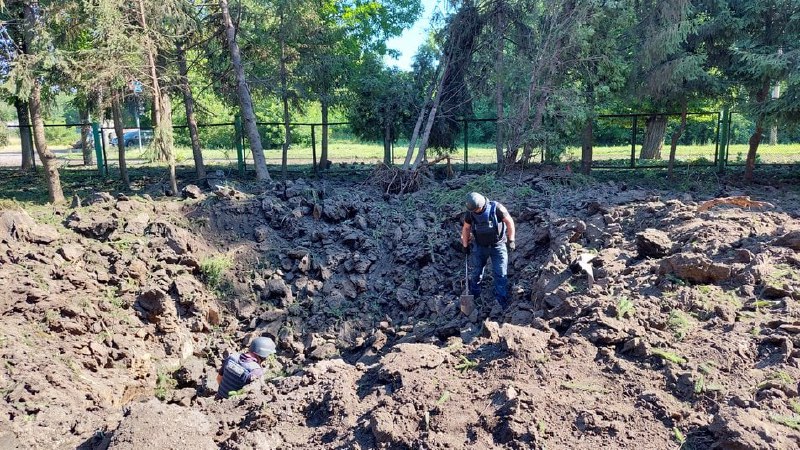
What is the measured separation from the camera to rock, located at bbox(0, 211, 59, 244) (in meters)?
8.21

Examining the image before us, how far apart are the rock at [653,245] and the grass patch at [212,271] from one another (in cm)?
606

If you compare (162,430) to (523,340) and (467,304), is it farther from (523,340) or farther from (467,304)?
(467,304)

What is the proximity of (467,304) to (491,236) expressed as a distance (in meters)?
0.98

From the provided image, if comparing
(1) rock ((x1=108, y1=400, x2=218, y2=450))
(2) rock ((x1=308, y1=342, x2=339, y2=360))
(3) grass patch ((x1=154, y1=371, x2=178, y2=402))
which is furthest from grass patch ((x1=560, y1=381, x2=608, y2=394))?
(3) grass patch ((x1=154, y1=371, x2=178, y2=402))

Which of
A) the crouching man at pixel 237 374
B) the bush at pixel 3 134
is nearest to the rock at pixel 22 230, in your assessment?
the crouching man at pixel 237 374

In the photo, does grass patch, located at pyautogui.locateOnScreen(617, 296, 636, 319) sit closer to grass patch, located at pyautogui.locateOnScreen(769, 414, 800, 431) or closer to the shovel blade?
grass patch, located at pyautogui.locateOnScreen(769, 414, 800, 431)

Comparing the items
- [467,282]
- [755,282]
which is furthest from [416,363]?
[755,282]

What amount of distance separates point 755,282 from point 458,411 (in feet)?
12.1

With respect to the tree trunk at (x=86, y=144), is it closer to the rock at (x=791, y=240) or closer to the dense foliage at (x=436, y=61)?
the dense foliage at (x=436, y=61)

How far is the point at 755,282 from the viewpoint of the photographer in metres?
6.27

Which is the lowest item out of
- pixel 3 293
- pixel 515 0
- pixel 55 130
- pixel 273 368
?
pixel 273 368

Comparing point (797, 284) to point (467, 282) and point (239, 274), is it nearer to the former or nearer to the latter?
point (467, 282)

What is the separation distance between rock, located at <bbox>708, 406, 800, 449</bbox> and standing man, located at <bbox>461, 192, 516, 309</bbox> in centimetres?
403

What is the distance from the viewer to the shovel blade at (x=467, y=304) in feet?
26.5
